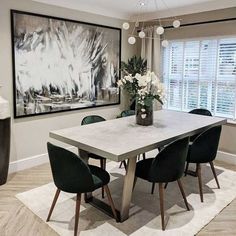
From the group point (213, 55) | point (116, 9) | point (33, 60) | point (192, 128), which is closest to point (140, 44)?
point (116, 9)

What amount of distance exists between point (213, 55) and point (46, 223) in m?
3.51

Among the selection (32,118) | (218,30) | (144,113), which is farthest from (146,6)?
(32,118)

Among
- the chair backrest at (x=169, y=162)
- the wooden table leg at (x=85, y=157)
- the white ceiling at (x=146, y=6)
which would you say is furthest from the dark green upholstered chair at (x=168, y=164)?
the white ceiling at (x=146, y=6)

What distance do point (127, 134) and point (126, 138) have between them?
0.16 m

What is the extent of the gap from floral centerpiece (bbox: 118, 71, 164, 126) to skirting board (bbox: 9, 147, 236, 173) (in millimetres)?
1793

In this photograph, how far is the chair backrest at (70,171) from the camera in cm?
217

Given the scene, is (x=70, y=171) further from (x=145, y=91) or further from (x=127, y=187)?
(x=145, y=91)

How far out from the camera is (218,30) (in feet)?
13.6

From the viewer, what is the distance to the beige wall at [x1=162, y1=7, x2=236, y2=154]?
400 cm

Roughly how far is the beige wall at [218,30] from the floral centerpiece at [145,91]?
5.88ft

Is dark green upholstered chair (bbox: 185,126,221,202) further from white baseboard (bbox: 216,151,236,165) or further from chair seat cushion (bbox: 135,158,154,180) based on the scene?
white baseboard (bbox: 216,151,236,165)

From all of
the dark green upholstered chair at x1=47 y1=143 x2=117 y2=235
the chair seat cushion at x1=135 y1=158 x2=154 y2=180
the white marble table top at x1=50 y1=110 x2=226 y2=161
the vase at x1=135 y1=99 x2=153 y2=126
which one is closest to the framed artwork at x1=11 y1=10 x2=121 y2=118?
the white marble table top at x1=50 y1=110 x2=226 y2=161

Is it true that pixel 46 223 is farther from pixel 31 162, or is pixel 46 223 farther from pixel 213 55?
pixel 213 55

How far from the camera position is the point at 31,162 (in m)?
3.93
